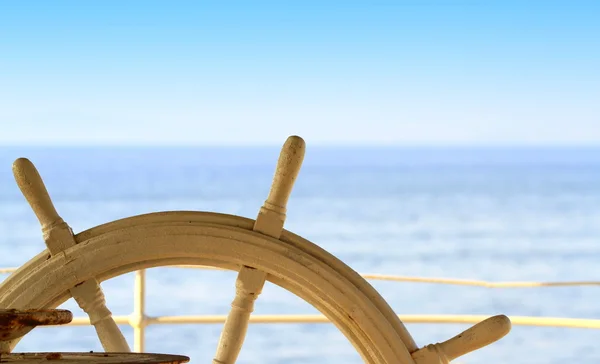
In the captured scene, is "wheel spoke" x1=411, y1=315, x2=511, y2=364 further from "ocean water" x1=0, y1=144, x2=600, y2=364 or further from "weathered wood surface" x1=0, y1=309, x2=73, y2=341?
"ocean water" x1=0, y1=144, x2=600, y2=364

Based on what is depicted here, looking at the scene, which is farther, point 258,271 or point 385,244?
point 385,244

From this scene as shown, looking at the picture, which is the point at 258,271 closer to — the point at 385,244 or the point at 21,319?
the point at 21,319

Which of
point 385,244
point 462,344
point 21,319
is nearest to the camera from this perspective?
point 21,319

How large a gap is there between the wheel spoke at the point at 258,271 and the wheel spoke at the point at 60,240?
14cm

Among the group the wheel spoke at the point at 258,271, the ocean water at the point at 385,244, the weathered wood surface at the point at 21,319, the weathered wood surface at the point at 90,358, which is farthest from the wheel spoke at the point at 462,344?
the ocean water at the point at 385,244

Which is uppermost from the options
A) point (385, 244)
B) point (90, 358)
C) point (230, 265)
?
point (385, 244)

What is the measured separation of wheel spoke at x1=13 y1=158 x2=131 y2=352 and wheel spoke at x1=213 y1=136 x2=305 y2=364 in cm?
14

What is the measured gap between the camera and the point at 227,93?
74.6 ft

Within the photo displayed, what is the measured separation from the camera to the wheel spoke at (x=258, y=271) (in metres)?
1.34

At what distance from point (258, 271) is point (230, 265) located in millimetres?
43

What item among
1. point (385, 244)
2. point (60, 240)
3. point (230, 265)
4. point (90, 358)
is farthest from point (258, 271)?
point (385, 244)

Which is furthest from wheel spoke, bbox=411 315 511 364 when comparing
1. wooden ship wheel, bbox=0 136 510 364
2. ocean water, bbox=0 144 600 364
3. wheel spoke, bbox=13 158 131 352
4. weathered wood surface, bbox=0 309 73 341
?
ocean water, bbox=0 144 600 364

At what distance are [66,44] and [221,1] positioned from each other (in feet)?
12.3

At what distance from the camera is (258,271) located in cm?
134
